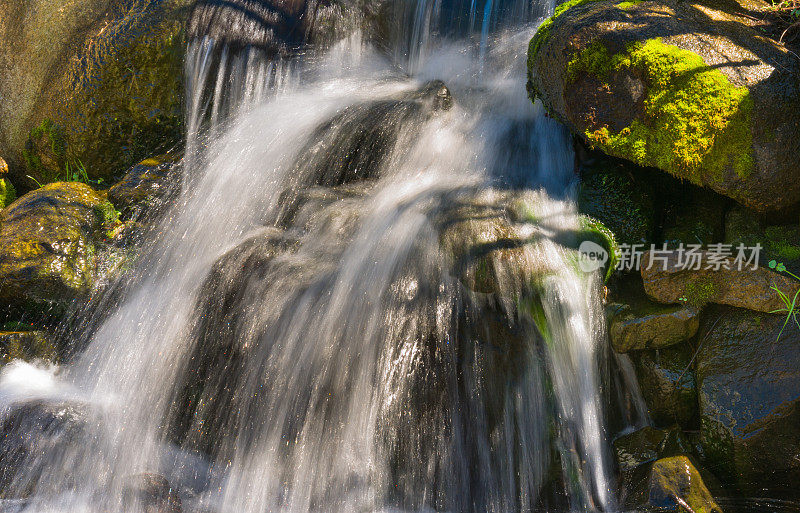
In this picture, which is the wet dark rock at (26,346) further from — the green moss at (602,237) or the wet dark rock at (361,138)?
the green moss at (602,237)

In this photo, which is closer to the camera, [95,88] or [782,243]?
[782,243]

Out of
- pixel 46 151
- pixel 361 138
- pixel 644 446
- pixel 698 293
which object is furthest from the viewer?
pixel 46 151

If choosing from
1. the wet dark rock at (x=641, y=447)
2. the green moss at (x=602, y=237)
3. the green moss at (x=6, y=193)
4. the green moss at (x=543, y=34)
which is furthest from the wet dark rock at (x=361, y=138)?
the green moss at (x=6, y=193)

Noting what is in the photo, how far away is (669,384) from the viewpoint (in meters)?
3.55

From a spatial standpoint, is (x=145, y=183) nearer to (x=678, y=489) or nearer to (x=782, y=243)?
(x=678, y=489)

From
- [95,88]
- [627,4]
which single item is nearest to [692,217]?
[627,4]

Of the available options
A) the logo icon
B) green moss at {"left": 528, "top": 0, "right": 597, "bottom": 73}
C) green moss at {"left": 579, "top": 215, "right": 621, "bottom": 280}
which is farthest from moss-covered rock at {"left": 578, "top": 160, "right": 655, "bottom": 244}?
green moss at {"left": 528, "top": 0, "right": 597, "bottom": 73}

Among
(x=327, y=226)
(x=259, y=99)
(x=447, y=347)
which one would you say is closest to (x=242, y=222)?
(x=327, y=226)

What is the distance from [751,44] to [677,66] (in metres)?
0.54

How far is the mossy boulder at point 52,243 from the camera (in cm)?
467

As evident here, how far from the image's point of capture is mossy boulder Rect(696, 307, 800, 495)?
318 cm

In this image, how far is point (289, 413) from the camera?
3660mm

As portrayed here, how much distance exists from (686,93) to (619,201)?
32.5 inches

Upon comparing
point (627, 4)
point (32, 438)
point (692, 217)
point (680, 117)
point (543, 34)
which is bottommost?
point (32, 438)
